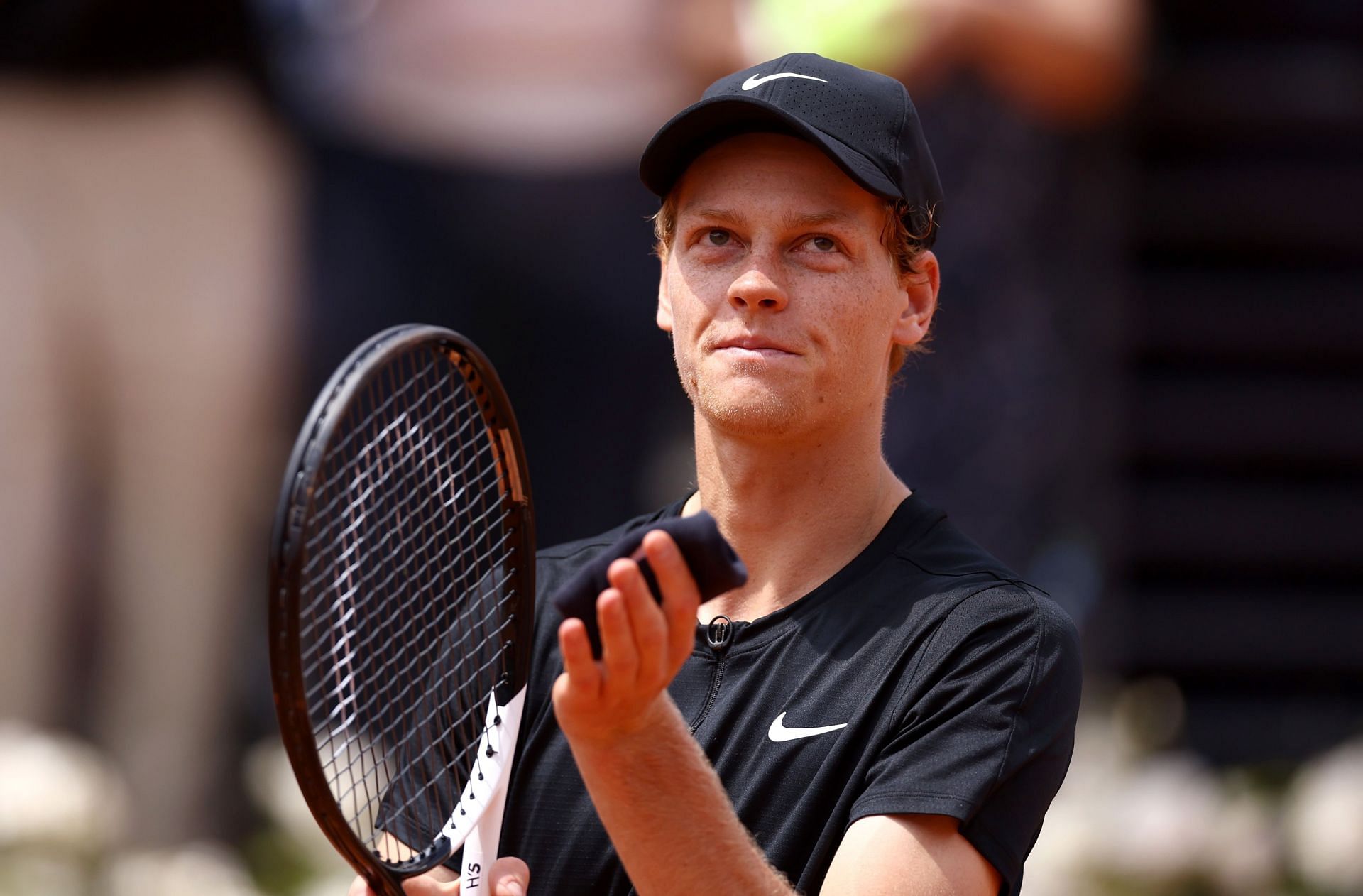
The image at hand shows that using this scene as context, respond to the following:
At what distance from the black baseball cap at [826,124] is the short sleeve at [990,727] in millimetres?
568

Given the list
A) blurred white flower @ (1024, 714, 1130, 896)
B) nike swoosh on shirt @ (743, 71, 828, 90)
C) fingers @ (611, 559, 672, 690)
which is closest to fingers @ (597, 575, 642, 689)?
fingers @ (611, 559, 672, 690)

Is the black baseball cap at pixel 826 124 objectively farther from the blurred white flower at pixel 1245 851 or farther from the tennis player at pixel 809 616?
the blurred white flower at pixel 1245 851

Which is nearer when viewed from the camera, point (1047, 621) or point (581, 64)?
point (1047, 621)

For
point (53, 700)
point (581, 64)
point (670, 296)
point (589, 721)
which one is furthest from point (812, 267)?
point (53, 700)

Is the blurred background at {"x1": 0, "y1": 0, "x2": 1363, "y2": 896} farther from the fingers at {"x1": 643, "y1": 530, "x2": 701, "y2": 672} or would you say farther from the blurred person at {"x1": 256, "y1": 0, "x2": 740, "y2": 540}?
the fingers at {"x1": 643, "y1": 530, "x2": 701, "y2": 672}

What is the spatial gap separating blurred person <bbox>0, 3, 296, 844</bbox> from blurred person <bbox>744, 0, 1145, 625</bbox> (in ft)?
6.20

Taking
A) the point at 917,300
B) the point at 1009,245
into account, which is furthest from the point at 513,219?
the point at 917,300

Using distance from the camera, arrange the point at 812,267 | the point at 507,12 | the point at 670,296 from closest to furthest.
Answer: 1. the point at 812,267
2. the point at 670,296
3. the point at 507,12

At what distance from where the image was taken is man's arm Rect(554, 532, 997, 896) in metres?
1.83

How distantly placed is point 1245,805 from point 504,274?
3.04 meters

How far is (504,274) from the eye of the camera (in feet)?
19.6

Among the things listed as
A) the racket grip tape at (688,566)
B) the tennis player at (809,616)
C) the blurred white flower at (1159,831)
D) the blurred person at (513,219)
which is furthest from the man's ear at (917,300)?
the blurred person at (513,219)

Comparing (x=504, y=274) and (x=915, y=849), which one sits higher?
(x=504, y=274)

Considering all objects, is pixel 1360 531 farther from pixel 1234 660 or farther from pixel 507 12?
pixel 507 12
